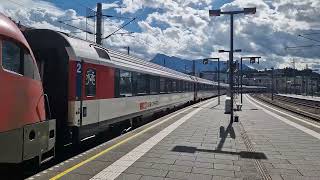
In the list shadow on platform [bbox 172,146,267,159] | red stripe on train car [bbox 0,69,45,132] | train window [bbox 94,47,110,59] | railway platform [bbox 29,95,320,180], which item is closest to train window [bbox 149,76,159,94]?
railway platform [bbox 29,95,320,180]

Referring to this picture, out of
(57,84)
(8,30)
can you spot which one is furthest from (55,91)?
(8,30)

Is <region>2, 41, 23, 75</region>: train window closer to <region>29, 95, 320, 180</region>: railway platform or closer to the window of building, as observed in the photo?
<region>29, 95, 320, 180</region>: railway platform

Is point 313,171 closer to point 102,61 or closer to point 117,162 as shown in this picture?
point 117,162

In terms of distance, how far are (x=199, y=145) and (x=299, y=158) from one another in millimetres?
2886

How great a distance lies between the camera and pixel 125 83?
14.5m

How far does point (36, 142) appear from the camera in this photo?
736 centimetres

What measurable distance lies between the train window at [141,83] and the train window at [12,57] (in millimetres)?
9494

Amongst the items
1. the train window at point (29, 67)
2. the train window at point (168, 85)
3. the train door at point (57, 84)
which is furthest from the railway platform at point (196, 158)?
the train window at point (168, 85)

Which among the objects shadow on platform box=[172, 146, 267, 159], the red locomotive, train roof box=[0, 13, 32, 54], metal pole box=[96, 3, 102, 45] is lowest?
shadow on platform box=[172, 146, 267, 159]

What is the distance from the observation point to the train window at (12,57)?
21.5 ft

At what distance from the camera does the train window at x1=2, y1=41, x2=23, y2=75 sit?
6.55m

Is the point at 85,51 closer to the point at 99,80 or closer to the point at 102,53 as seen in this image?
the point at 99,80

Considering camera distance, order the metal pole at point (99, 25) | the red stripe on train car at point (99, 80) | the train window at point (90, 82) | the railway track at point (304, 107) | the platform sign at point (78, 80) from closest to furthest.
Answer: the red stripe on train car at point (99, 80) → the platform sign at point (78, 80) → the train window at point (90, 82) → the metal pole at point (99, 25) → the railway track at point (304, 107)

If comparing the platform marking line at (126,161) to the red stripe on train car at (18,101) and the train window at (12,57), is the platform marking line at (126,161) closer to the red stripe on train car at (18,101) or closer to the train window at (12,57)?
the red stripe on train car at (18,101)
